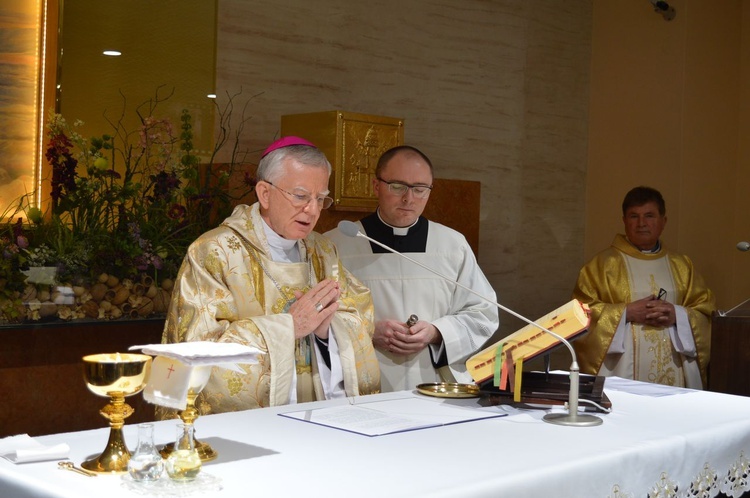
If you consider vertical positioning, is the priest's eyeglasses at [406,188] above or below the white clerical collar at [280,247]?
above

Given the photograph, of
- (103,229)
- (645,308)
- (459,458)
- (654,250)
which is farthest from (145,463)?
(654,250)

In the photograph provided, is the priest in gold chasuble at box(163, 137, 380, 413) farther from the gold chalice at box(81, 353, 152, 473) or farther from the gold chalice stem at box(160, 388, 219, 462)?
the gold chalice at box(81, 353, 152, 473)

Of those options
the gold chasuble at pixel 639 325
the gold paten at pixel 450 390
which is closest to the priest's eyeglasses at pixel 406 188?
the gold paten at pixel 450 390

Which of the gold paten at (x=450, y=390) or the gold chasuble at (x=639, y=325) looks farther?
the gold chasuble at (x=639, y=325)

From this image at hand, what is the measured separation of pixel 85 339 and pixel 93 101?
4.63 feet

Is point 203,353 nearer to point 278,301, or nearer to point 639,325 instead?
point 278,301

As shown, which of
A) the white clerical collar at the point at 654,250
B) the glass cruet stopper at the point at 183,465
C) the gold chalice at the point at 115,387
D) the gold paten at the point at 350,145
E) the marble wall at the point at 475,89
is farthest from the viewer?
the white clerical collar at the point at 654,250

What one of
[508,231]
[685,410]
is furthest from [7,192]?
[508,231]

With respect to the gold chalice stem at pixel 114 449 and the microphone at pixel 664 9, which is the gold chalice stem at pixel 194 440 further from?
the microphone at pixel 664 9

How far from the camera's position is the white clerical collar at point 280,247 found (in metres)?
4.34

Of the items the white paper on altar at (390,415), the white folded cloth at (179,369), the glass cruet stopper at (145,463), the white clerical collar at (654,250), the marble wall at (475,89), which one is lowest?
the white paper on altar at (390,415)

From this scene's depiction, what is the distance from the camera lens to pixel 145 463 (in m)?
2.46

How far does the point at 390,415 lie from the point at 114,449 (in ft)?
3.73

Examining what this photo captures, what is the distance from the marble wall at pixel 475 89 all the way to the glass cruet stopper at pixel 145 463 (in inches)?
159
